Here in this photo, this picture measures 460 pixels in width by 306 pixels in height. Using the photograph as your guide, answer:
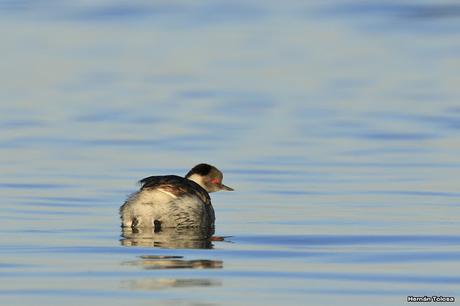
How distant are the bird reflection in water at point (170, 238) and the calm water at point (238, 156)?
6cm

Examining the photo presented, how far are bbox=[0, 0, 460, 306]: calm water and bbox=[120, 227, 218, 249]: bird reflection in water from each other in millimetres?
57

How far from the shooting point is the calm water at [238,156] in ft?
34.6

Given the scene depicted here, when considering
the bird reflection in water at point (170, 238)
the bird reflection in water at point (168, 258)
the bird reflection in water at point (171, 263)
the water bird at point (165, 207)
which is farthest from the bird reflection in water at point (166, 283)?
the water bird at point (165, 207)

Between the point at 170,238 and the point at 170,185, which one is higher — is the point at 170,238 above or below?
below

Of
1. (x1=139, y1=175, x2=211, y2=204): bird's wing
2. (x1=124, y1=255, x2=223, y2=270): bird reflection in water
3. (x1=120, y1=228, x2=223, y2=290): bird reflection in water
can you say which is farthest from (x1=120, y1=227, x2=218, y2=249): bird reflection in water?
(x1=124, y1=255, x2=223, y2=270): bird reflection in water

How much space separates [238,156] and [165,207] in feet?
17.8

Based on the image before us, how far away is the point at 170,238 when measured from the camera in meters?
12.7

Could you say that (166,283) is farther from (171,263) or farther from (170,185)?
(170,185)

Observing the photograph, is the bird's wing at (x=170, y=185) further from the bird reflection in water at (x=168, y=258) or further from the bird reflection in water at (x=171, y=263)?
the bird reflection in water at (x=171, y=263)

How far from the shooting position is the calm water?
34.6 feet

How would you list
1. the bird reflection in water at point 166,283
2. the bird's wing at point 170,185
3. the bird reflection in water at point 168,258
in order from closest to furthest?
1. the bird reflection in water at point 166,283
2. the bird reflection in water at point 168,258
3. the bird's wing at point 170,185

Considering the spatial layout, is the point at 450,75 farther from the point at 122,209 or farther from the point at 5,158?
the point at 122,209

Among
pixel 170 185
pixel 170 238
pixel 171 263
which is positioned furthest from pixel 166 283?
pixel 170 185

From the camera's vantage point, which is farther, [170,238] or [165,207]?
[165,207]
